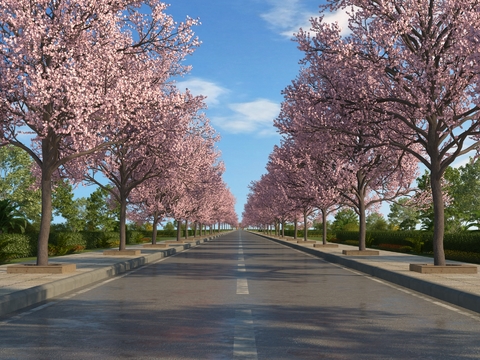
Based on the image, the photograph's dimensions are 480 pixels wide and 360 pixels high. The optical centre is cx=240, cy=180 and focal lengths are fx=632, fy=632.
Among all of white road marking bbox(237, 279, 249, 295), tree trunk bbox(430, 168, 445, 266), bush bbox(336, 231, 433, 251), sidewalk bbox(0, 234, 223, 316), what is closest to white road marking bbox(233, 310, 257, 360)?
white road marking bbox(237, 279, 249, 295)

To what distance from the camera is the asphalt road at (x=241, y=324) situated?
7.33 metres

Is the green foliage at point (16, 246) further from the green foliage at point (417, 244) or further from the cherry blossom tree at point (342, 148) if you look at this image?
the green foliage at point (417, 244)

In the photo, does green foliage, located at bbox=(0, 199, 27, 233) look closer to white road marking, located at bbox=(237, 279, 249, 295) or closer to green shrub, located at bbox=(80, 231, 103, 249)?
green shrub, located at bbox=(80, 231, 103, 249)

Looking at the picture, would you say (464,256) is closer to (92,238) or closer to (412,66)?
(412,66)

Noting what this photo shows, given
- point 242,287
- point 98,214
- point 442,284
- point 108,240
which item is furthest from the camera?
point 98,214

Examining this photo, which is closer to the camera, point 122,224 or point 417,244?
point 122,224

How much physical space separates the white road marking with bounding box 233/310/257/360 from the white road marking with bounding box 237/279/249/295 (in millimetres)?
3039

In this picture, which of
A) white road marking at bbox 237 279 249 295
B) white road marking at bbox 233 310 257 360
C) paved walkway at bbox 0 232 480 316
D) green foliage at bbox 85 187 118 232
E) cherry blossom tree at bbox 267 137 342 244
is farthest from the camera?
green foliage at bbox 85 187 118 232

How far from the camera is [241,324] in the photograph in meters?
9.27

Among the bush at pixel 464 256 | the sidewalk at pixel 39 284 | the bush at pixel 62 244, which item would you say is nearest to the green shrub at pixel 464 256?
the bush at pixel 464 256

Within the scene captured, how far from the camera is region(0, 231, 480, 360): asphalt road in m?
7.33

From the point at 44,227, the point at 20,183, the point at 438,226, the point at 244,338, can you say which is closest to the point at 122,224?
the point at 44,227

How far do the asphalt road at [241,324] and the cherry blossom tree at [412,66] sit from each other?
5682mm

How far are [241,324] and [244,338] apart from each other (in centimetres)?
114
